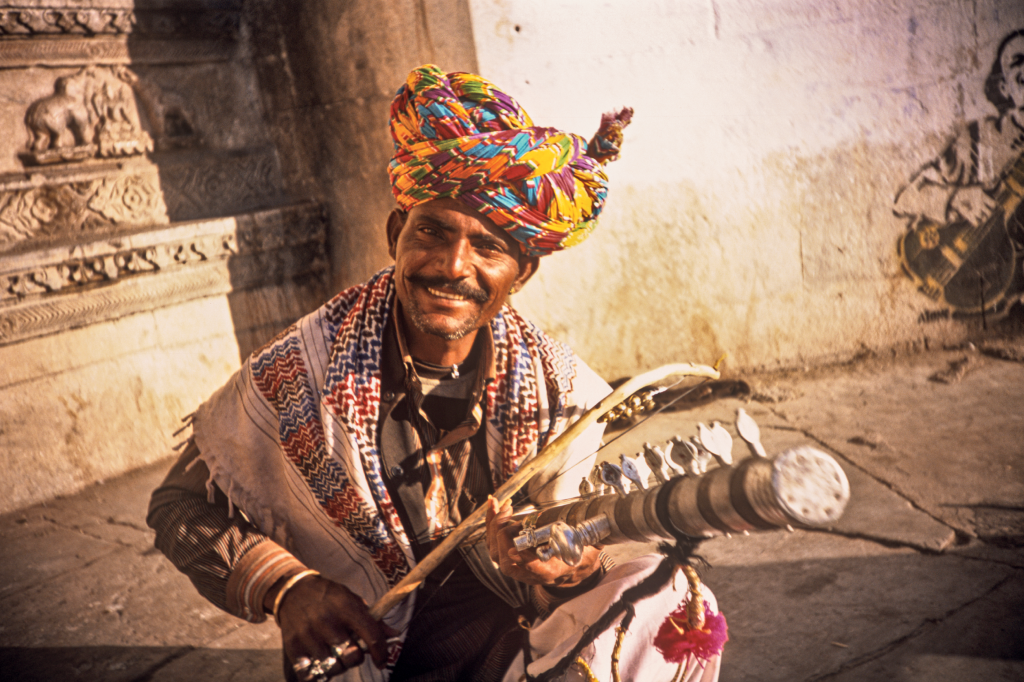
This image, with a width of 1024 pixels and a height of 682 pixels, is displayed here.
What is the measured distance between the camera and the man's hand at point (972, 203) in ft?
14.1

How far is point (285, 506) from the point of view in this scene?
1.62m

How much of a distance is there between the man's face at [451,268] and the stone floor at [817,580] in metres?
1.16

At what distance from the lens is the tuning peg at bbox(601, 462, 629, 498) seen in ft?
4.04

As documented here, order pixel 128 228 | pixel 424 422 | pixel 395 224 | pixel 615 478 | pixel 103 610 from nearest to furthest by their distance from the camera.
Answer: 1. pixel 615 478
2. pixel 424 422
3. pixel 395 224
4. pixel 103 610
5. pixel 128 228

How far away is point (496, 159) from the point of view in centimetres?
155

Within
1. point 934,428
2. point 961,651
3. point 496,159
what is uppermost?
point 496,159

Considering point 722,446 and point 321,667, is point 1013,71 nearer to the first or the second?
point 722,446

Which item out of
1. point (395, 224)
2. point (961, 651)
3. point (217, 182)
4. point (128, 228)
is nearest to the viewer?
point (395, 224)

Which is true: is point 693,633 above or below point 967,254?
below

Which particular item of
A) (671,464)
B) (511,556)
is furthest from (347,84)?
(671,464)

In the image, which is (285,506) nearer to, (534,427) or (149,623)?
(534,427)

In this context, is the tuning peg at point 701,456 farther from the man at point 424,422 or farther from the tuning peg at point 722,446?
the man at point 424,422

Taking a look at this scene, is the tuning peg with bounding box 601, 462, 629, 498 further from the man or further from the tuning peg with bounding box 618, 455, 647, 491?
the man

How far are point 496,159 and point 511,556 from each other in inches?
34.8
